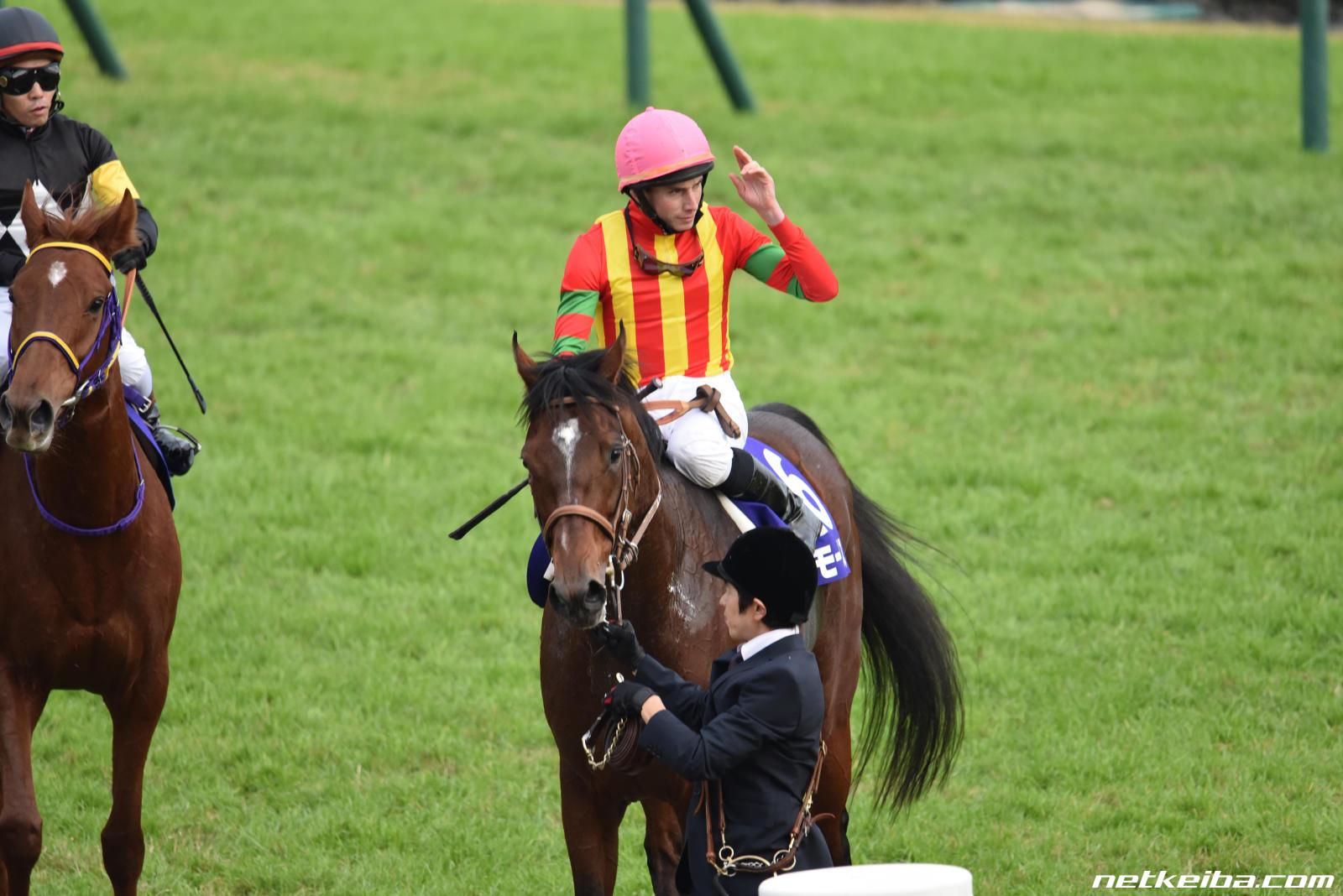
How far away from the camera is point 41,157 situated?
18.5 ft

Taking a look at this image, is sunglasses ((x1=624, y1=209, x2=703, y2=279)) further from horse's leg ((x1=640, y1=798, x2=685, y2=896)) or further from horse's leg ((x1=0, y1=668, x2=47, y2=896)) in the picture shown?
horse's leg ((x1=0, y1=668, x2=47, y2=896))

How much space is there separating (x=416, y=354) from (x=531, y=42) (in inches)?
359

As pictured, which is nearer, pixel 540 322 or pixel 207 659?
pixel 207 659

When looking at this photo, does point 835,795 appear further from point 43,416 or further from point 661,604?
point 43,416

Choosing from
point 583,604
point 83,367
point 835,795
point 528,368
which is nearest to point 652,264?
point 528,368

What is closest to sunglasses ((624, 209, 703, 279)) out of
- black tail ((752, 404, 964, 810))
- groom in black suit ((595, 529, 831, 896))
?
groom in black suit ((595, 529, 831, 896))

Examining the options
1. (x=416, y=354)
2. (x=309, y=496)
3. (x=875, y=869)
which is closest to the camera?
(x=875, y=869)

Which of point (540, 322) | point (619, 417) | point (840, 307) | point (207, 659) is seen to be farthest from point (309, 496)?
point (619, 417)

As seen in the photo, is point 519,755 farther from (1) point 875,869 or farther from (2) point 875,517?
(1) point 875,869

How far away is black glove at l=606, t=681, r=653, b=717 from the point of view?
165 inches

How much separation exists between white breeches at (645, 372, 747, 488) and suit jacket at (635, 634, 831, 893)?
2.76 feet

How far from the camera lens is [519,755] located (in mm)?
7125

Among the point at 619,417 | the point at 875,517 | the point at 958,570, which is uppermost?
the point at 619,417

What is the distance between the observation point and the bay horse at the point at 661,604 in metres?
4.14
